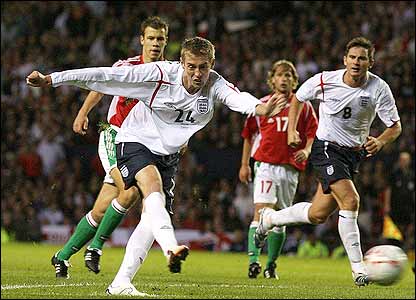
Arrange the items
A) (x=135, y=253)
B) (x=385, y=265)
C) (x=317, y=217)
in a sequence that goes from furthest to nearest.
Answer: (x=317, y=217) → (x=385, y=265) → (x=135, y=253)

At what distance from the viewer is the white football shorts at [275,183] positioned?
12.1m

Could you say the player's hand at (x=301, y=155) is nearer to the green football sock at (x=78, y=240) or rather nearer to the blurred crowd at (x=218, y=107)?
the green football sock at (x=78, y=240)

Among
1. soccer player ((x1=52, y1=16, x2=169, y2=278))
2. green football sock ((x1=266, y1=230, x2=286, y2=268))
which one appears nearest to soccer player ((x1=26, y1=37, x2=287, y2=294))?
soccer player ((x1=52, y1=16, x2=169, y2=278))

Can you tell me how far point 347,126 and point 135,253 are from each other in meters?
3.10

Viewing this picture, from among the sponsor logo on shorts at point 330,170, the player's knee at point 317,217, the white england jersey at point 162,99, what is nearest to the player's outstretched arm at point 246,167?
the player's knee at point 317,217

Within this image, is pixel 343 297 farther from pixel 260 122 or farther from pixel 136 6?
pixel 136 6

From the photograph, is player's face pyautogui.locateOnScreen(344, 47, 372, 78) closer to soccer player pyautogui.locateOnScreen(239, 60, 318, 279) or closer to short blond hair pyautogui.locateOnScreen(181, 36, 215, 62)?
soccer player pyautogui.locateOnScreen(239, 60, 318, 279)

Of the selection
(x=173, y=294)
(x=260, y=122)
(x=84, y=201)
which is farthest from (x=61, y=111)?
(x=173, y=294)

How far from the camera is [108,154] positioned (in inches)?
401

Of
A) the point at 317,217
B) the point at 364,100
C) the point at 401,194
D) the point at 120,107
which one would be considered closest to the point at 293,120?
the point at 364,100

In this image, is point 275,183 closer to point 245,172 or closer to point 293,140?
point 245,172

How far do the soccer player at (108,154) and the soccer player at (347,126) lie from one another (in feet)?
5.17

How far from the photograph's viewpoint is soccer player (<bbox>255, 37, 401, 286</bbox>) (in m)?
10.0

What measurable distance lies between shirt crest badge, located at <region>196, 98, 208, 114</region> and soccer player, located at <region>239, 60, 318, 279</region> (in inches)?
133
